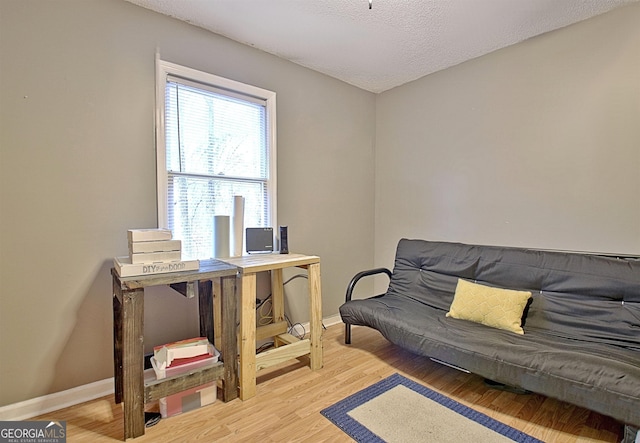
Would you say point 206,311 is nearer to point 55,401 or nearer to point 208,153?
point 55,401

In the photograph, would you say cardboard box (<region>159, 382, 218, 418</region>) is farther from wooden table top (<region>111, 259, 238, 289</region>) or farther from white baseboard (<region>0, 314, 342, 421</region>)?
wooden table top (<region>111, 259, 238, 289</region>)

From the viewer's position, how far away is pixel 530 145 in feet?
8.13

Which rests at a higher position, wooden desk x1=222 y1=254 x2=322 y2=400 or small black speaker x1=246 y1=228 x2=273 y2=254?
small black speaker x1=246 y1=228 x2=273 y2=254

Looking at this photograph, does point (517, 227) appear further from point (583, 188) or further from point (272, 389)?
point (272, 389)

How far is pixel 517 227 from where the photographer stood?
2564mm

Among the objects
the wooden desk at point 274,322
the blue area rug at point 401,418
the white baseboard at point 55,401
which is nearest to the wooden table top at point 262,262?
the wooden desk at point 274,322

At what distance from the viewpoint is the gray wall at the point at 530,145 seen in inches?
82.3

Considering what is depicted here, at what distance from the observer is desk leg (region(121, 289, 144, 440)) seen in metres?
1.54

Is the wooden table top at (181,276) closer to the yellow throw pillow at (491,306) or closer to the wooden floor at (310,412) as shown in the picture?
the wooden floor at (310,412)

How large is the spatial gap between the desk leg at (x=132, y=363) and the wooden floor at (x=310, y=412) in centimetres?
10

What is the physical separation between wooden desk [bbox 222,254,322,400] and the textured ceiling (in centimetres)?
171

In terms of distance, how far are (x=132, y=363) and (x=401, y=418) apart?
1.45 m

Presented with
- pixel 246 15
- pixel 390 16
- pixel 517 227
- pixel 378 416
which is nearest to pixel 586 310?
pixel 517 227

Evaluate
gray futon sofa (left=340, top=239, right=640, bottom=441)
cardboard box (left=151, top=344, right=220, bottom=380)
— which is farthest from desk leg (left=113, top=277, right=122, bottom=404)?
gray futon sofa (left=340, top=239, right=640, bottom=441)
